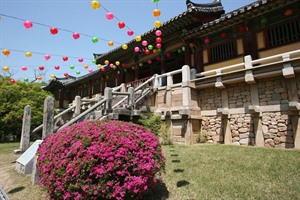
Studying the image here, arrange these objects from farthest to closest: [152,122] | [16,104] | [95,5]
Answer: [16,104] → [152,122] → [95,5]

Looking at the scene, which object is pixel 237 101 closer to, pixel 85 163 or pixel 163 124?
pixel 163 124

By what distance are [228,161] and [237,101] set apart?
386 centimetres

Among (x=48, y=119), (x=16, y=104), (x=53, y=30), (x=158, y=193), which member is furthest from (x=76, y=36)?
(x=16, y=104)

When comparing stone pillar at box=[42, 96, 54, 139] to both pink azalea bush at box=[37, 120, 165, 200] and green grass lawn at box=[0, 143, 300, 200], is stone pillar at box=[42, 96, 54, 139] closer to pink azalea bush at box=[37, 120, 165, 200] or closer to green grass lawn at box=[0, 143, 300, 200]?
green grass lawn at box=[0, 143, 300, 200]

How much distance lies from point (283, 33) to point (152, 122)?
22.4ft

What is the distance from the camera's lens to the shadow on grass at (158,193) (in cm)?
363

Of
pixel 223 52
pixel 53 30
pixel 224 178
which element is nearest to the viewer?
pixel 224 178

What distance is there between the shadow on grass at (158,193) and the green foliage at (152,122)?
4782mm

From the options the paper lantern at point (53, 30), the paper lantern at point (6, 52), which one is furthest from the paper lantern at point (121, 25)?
the paper lantern at point (6, 52)

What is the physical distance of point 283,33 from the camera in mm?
8102

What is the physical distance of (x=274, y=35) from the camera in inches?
328

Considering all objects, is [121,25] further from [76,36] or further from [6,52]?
[6,52]

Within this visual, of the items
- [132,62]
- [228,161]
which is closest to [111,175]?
[228,161]

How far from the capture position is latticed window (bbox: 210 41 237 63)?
9.48 meters
